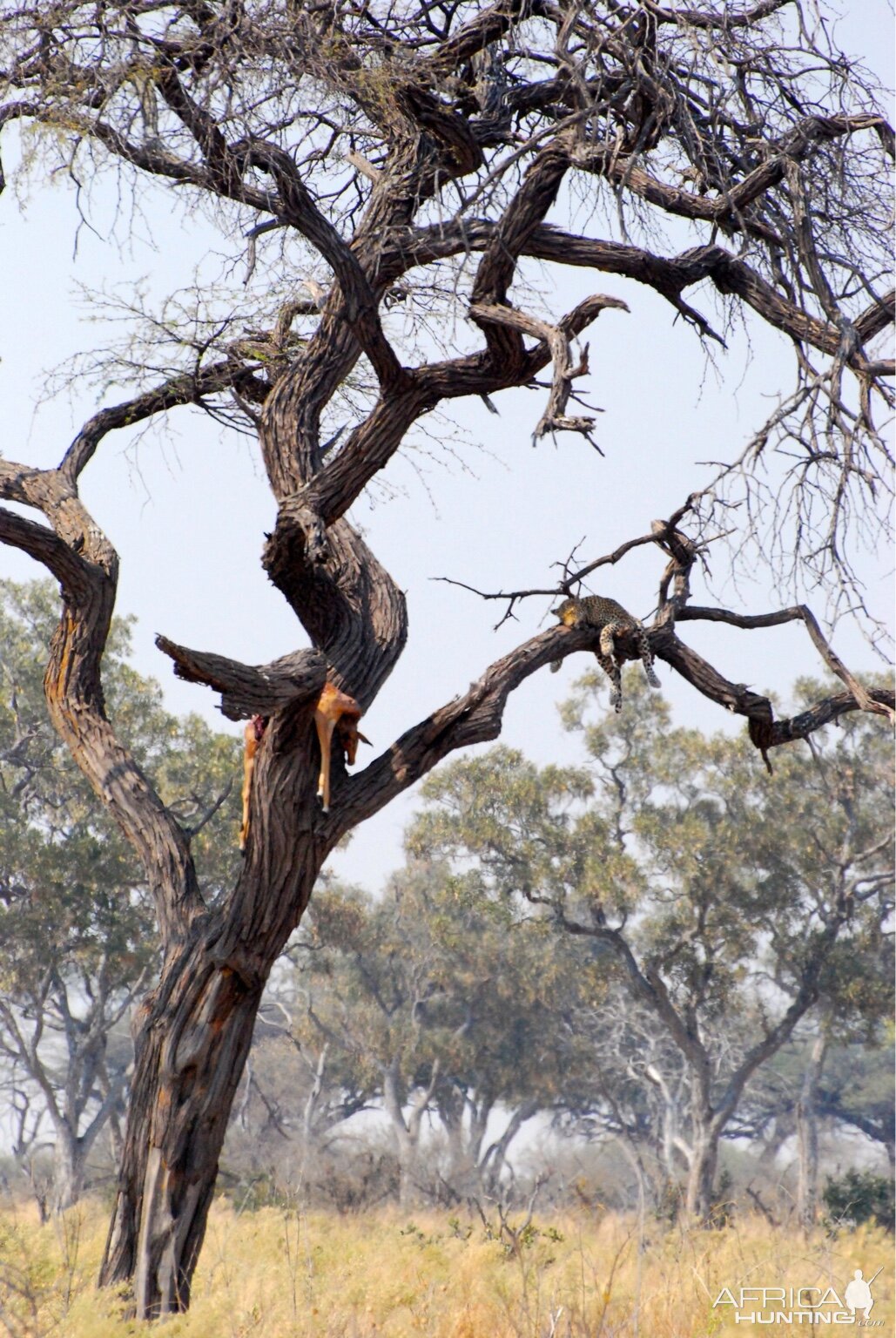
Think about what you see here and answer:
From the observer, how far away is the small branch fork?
241 inches

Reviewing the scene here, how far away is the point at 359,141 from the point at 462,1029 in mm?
22946

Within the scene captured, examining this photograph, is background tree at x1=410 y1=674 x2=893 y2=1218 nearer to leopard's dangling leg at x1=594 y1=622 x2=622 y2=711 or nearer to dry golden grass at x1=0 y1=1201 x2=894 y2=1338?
dry golden grass at x1=0 y1=1201 x2=894 y2=1338

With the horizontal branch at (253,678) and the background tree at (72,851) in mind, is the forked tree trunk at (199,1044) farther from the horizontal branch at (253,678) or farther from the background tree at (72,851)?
the background tree at (72,851)

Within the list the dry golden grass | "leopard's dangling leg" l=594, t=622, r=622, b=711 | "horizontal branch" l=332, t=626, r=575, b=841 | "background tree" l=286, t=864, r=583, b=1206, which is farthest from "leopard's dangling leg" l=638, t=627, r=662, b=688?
"background tree" l=286, t=864, r=583, b=1206

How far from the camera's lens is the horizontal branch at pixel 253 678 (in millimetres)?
4707

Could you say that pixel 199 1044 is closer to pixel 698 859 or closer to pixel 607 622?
pixel 607 622

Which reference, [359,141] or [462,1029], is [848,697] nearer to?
[359,141]

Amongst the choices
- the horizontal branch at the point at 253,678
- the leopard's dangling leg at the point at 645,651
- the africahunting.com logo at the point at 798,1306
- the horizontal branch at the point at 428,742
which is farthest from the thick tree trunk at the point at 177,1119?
the leopard's dangling leg at the point at 645,651

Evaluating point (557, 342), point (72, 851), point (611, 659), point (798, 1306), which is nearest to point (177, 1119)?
point (798, 1306)

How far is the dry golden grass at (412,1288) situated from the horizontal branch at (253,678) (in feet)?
6.37

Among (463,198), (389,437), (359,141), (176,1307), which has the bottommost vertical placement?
(176,1307)

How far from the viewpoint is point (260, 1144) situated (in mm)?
27344

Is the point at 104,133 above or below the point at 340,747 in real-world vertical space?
above

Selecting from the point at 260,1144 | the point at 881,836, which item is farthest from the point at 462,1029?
the point at 881,836
